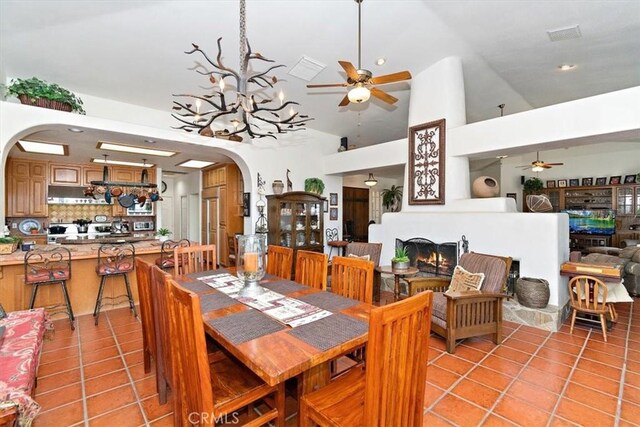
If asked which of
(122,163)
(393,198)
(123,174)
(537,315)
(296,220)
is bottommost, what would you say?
(537,315)

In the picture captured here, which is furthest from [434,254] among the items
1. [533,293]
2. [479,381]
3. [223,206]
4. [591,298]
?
[223,206]

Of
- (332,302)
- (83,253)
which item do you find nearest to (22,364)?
(332,302)

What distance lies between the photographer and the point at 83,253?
12.4ft

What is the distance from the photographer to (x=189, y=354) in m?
1.34

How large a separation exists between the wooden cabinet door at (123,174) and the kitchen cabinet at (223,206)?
1.60m

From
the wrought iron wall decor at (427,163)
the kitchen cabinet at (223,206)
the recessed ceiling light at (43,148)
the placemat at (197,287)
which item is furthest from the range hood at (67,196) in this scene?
the wrought iron wall decor at (427,163)

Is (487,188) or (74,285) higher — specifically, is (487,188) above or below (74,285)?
above

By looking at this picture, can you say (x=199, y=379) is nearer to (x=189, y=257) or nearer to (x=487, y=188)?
(x=189, y=257)

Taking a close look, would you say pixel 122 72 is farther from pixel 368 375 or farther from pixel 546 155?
pixel 546 155

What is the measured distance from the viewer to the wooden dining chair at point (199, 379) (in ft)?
4.24

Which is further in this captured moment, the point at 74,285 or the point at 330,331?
the point at 74,285

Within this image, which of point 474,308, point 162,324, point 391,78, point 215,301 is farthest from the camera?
point 474,308

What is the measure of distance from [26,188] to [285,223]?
5172 mm

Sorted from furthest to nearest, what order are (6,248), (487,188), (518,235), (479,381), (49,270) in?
(487,188) < (518,235) < (49,270) < (6,248) < (479,381)
